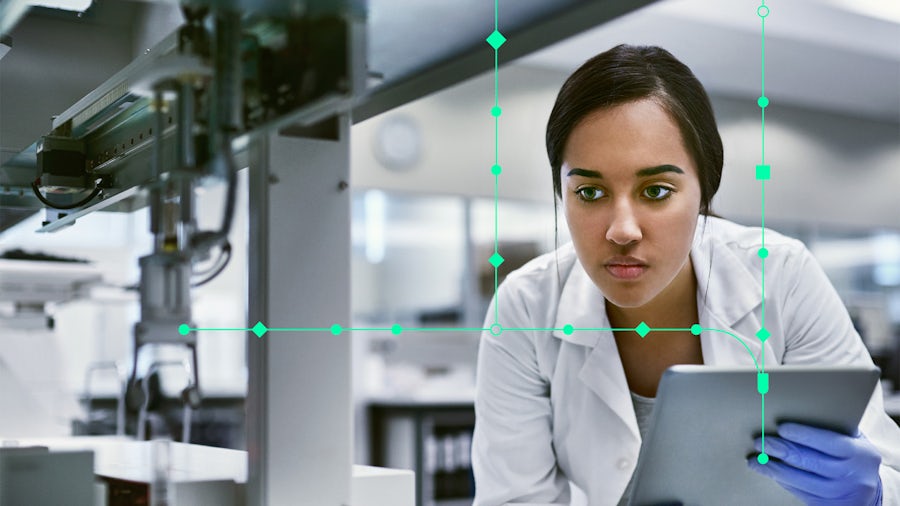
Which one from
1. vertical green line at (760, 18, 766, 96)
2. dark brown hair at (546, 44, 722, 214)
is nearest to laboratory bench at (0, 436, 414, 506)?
dark brown hair at (546, 44, 722, 214)

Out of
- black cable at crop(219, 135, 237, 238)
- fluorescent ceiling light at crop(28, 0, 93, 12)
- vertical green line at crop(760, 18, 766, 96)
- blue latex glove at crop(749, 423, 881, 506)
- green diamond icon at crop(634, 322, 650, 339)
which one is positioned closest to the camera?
black cable at crop(219, 135, 237, 238)

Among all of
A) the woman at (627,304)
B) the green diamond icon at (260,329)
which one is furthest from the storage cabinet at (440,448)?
the green diamond icon at (260,329)

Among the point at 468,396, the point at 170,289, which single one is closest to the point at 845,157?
the point at 468,396

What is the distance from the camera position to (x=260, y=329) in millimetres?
960

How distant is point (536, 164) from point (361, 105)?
359 centimetres

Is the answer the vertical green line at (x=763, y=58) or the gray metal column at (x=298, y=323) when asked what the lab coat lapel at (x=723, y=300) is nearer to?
the gray metal column at (x=298, y=323)

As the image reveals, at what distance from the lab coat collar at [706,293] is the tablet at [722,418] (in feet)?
1.48

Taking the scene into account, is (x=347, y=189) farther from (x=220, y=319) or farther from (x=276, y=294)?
(x=220, y=319)

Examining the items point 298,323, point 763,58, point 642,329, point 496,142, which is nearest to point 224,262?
point 298,323

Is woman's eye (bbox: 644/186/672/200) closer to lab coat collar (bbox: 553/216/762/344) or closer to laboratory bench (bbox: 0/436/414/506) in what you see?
lab coat collar (bbox: 553/216/762/344)

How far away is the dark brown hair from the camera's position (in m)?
1.32

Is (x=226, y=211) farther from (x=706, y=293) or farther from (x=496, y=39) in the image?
(x=706, y=293)

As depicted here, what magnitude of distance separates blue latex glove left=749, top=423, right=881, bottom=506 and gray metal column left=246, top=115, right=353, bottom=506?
1.57ft

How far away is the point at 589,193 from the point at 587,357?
0.31m
